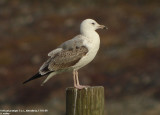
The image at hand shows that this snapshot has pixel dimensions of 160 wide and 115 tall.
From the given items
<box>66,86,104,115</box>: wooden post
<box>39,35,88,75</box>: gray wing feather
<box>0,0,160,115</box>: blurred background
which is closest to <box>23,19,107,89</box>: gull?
<box>39,35,88,75</box>: gray wing feather

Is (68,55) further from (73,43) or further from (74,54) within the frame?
(73,43)

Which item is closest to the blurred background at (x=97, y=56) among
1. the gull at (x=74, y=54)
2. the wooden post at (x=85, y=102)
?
the gull at (x=74, y=54)

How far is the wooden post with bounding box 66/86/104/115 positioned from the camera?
278 inches

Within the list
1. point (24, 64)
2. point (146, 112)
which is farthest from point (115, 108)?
point (24, 64)

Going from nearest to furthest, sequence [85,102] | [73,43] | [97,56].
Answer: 1. [85,102]
2. [73,43]
3. [97,56]

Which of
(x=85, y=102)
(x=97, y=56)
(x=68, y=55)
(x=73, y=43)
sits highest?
(x=97, y=56)

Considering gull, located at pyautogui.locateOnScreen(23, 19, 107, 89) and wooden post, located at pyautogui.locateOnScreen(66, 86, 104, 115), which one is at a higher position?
gull, located at pyautogui.locateOnScreen(23, 19, 107, 89)

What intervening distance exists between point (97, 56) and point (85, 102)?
20338 mm

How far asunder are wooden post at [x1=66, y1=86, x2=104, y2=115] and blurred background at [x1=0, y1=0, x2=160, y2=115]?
11116 millimetres

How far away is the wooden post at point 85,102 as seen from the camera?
705cm

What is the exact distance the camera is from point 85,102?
7.11 m

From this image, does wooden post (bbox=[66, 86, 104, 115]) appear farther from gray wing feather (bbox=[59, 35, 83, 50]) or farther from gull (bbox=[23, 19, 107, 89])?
gray wing feather (bbox=[59, 35, 83, 50])

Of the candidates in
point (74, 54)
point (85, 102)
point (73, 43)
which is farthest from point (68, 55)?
point (85, 102)

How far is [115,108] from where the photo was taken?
64.0 feet
